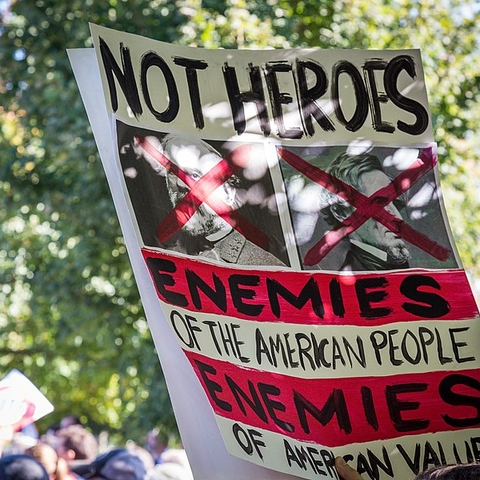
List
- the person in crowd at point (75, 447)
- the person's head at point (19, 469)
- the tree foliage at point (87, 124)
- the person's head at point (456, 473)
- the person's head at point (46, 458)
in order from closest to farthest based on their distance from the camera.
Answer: the person's head at point (456, 473) < the person's head at point (19, 469) < the person's head at point (46, 458) < the person in crowd at point (75, 447) < the tree foliage at point (87, 124)

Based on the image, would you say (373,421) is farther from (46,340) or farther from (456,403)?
(46,340)

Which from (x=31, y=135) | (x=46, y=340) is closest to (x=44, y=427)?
(x=46, y=340)

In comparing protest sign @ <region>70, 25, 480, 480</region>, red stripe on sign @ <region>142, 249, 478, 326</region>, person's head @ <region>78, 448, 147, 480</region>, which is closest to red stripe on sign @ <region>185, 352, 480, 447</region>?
protest sign @ <region>70, 25, 480, 480</region>

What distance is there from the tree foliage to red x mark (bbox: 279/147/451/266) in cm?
354

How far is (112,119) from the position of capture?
6.22 ft

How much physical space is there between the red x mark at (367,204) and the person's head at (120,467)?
215 centimetres

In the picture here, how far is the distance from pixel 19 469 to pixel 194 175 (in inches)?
61.1

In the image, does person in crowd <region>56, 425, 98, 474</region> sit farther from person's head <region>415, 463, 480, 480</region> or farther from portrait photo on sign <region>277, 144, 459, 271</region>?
person's head <region>415, 463, 480, 480</region>

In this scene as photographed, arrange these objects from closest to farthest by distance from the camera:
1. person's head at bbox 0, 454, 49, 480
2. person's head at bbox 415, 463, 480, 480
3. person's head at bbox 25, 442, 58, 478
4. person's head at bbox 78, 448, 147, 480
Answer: person's head at bbox 415, 463, 480, 480, person's head at bbox 0, 454, 49, 480, person's head at bbox 25, 442, 58, 478, person's head at bbox 78, 448, 147, 480

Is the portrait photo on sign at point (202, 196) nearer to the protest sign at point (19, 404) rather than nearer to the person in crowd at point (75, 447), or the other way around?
the protest sign at point (19, 404)

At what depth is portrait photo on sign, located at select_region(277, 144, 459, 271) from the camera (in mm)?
1962

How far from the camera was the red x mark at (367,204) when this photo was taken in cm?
196

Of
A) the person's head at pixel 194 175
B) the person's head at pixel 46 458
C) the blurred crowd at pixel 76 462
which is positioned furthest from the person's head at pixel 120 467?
the person's head at pixel 194 175

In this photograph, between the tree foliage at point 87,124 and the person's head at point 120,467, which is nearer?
the person's head at point 120,467
